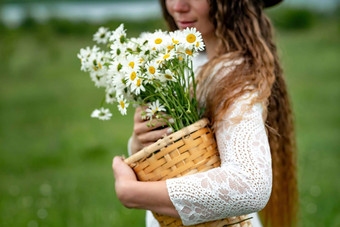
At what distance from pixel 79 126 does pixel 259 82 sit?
5813mm

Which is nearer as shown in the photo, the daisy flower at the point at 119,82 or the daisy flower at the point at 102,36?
the daisy flower at the point at 119,82

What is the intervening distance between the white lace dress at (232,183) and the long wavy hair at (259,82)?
0.12 m

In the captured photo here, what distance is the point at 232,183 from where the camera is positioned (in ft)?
5.39

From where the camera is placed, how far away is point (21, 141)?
22.5 ft

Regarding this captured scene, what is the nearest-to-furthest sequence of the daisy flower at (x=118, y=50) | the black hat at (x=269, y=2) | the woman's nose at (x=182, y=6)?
the daisy flower at (x=118, y=50) → the woman's nose at (x=182, y=6) → the black hat at (x=269, y=2)

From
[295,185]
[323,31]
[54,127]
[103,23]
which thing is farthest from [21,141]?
[323,31]

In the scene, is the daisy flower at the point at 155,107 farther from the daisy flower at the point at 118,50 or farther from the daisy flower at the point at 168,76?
the daisy flower at the point at 118,50

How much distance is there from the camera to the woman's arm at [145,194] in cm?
168

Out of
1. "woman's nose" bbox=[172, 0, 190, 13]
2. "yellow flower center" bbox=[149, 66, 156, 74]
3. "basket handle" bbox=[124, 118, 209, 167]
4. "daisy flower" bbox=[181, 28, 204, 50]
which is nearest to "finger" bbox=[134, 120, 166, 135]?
"basket handle" bbox=[124, 118, 209, 167]

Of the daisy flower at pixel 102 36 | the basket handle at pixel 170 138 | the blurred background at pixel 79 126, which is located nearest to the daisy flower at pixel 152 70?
the basket handle at pixel 170 138

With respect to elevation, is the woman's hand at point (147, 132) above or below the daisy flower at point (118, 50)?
below

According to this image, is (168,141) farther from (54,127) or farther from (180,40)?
(54,127)

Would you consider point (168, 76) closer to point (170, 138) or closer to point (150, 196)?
point (170, 138)

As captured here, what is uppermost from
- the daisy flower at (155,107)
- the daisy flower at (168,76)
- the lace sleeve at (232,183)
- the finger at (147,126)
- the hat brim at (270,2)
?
the hat brim at (270,2)
